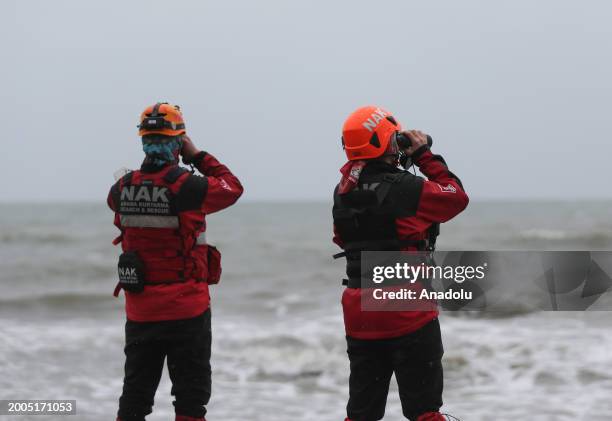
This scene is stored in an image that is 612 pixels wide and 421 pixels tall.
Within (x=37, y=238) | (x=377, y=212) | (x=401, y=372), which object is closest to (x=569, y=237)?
(x=37, y=238)

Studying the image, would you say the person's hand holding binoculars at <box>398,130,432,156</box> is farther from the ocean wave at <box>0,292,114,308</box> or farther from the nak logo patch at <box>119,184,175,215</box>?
the ocean wave at <box>0,292,114,308</box>

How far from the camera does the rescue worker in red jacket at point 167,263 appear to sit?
400 cm

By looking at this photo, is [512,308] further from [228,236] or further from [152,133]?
[228,236]

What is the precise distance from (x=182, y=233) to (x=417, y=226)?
1.27 m

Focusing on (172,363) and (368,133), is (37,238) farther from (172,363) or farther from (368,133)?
(368,133)

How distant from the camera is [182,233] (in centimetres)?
404

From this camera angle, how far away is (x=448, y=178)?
3.75 meters

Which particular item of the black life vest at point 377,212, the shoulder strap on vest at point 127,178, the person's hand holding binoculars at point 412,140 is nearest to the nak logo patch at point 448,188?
the black life vest at point 377,212

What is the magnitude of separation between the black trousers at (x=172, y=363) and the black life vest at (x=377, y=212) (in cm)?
96

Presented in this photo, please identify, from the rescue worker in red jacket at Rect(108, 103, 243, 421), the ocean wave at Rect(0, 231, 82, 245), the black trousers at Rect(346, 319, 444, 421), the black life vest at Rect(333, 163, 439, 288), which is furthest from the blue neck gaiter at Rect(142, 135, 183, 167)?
the ocean wave at Rect(0, 231, 82, 245)

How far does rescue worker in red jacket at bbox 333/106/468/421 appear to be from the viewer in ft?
12.0

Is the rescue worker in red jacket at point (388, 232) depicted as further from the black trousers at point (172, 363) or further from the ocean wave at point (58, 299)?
the ocean wave at point (58, 299)

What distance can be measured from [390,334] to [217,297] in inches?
414

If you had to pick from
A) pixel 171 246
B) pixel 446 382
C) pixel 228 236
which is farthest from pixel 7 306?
pixel 228 236
